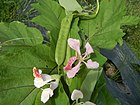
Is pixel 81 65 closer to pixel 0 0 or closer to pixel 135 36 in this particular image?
pixel 0 0

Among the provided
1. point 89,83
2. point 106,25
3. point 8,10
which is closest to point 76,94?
point 89,83

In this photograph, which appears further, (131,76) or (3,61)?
(131,76)

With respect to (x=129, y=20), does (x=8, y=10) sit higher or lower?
lower

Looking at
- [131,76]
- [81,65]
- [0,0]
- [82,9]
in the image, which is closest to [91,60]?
[81,65]

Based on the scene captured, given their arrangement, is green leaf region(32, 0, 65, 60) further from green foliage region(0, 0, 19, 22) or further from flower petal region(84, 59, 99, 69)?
green foliage region(0, 0, 19, 22)

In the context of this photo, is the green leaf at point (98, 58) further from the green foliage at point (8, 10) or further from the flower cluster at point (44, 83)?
the green foliage at point (8, 10)

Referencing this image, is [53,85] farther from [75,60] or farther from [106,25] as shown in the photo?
[106,25]

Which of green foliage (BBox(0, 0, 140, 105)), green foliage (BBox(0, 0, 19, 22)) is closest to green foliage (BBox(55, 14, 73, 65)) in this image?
green foliage (BBox(0, 0, 140, 105))
